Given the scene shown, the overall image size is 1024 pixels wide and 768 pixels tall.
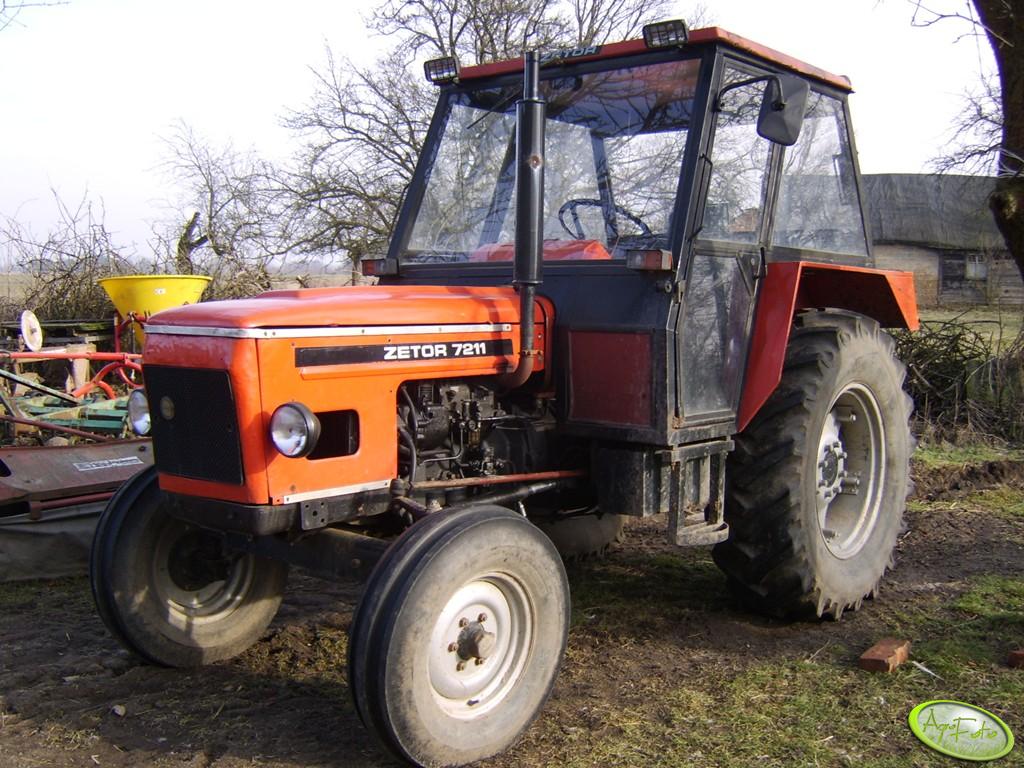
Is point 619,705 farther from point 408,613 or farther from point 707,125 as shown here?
point 707,125

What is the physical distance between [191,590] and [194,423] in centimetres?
102

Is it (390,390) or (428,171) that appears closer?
(390,390)

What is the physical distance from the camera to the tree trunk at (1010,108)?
7.85 metres

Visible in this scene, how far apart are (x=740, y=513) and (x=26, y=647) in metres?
3.03

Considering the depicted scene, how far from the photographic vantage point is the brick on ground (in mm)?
3760

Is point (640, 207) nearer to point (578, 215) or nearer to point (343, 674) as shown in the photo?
point (578, 215)

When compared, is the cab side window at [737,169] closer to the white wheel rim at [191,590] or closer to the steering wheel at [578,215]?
the steering wheel at [578,215]

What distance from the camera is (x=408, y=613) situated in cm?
291

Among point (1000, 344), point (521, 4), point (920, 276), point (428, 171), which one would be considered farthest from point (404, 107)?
point (920, 276)

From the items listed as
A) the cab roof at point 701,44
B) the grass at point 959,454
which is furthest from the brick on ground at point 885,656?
the grass at point 959,454

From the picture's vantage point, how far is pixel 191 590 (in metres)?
3.97

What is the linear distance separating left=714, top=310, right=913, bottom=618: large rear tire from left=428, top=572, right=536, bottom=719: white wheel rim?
1269 mm

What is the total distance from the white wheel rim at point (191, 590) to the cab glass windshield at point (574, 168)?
1507 millimetres

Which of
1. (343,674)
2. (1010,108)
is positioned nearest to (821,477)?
(343,674)
